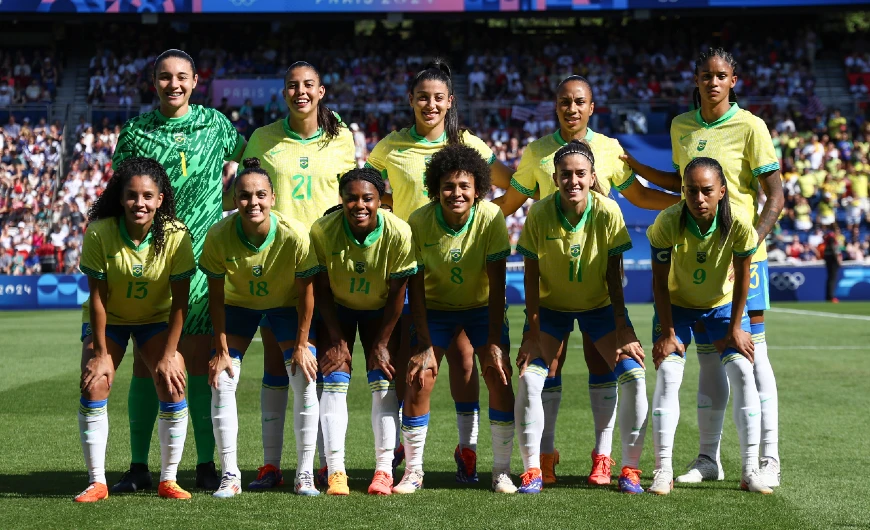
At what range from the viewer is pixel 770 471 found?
5.89 meters

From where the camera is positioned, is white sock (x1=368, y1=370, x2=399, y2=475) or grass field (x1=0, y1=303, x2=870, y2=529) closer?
grass field (x1=0, y1=303, x2=870, y2=529)

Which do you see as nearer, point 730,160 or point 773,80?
point 730,160

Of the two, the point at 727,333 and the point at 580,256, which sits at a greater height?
the point at 580,256

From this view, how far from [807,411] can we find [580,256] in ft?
13.1

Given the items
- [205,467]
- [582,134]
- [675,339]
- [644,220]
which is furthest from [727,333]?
[644,220]

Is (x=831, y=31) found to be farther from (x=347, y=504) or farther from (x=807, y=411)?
(x=347, y=504)

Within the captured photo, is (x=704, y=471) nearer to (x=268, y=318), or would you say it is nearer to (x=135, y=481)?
(x=268, y=318)

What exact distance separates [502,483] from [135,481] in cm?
203

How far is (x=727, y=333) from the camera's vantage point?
5.88 meters

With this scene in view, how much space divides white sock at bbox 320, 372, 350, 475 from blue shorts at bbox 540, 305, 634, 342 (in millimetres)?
1164

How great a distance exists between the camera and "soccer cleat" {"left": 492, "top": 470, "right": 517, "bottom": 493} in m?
5.70

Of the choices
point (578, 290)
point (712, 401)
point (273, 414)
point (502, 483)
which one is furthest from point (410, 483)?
point (712, 401)

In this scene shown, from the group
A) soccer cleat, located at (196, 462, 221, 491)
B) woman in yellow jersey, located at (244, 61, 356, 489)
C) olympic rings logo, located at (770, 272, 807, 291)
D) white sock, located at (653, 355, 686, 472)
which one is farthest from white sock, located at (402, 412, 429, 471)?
olympic rings logo, located at (770, 272, 807, 291)

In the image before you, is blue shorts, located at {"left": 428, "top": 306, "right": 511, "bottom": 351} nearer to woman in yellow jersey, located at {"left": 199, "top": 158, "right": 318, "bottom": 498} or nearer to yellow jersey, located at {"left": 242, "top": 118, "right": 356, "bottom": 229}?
woman in yellow jersey, located at {"left": 199, "top": 158, "right": 318, "bottom": 498}
